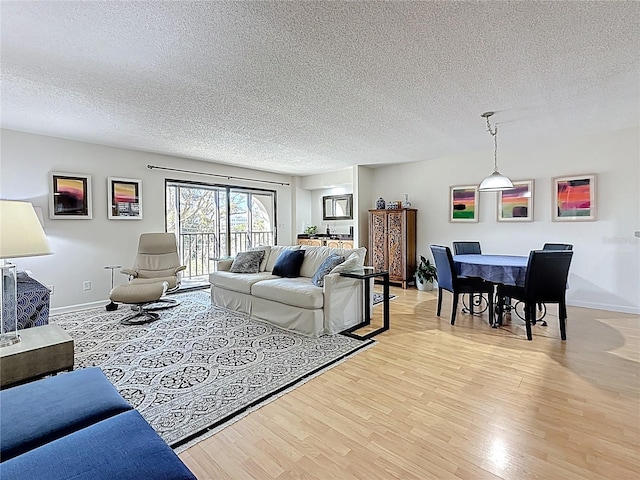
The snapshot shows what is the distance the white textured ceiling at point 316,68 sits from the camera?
1.85m

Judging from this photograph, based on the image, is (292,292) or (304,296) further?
(292,292)

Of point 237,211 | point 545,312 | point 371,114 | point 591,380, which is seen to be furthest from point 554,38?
point 237,211

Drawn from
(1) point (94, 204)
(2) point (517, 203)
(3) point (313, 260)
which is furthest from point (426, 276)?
(1) point (94, 204)

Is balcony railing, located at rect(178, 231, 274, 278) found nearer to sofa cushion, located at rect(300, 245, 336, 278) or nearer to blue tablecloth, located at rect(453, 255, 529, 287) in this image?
sofa cushion, located at rect(300, 245, 336, 278)

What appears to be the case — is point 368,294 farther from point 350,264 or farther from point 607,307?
point 607,307

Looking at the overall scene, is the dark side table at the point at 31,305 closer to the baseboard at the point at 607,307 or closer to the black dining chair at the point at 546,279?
the black dining chair at the point at 546,279

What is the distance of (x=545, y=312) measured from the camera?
162 inches

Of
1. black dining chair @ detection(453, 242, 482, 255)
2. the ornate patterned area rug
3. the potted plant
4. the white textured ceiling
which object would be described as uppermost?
the white textured ceiling

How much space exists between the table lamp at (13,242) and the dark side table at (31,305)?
118 cm

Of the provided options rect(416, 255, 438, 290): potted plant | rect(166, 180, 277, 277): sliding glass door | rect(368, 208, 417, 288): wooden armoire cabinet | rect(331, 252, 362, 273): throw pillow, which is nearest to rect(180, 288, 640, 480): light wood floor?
rect(331, 252, 362, 273): throw pillow

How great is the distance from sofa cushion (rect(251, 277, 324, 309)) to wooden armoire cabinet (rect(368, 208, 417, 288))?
2643mm

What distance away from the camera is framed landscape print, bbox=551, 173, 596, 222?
4.43 meters

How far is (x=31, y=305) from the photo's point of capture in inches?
112

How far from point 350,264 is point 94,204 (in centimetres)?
393
